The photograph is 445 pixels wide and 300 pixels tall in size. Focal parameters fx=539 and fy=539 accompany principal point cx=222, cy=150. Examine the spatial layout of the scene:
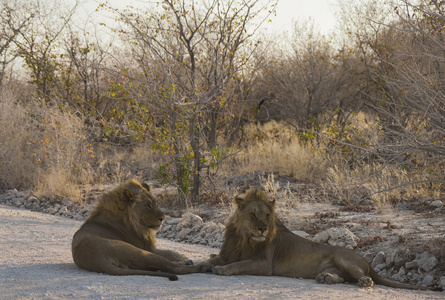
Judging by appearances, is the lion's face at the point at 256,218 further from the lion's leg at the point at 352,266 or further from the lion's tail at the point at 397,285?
the lion's tail at the point at 397,285

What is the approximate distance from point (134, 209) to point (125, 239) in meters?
0.36

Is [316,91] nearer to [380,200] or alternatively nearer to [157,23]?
[157,23]

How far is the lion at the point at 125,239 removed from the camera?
5.52 m

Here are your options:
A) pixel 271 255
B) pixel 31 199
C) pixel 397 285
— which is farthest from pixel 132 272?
pixel 31 199

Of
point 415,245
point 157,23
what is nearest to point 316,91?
point 157,23

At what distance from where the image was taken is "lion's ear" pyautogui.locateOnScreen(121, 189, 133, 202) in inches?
240

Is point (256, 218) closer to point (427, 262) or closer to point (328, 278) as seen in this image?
point (328, 278)

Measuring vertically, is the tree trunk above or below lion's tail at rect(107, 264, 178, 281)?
above

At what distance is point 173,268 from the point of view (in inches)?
224

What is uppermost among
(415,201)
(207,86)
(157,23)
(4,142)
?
(157,23)

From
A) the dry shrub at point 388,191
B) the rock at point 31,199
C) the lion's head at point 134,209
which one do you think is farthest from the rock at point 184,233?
the rock at point 31,199

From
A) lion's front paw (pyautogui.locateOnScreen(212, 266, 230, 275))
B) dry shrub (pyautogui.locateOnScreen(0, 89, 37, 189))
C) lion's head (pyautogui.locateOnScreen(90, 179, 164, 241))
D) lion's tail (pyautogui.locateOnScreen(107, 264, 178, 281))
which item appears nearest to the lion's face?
lion's front paw (pyautogui.locateOnScreen(212, 266, 230, 275))

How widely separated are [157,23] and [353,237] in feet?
26.8

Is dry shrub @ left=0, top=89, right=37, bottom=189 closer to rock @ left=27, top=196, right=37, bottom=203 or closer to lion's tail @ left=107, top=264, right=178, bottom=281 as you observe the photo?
rock @ left=27, top=196, right=37, bottom=203
